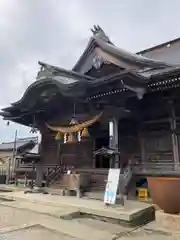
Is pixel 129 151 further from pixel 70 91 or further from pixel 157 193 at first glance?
pixel 157 193

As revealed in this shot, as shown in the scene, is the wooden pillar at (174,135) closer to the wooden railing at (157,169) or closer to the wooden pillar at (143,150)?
the wooden railing at (157,169)

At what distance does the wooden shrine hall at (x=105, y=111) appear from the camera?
767 cm

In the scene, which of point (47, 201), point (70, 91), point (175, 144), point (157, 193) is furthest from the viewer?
point (70, 91)

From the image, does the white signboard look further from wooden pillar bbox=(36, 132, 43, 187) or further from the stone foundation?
wooden pillar bbox=(36, 132, 43, 187)

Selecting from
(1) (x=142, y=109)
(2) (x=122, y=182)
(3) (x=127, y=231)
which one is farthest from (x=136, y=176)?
(3) (x=127, y=231)

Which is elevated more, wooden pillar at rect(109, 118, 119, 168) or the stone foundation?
wooden pillar at rect(109, 118, 119, 168)

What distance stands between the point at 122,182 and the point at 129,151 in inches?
85.3

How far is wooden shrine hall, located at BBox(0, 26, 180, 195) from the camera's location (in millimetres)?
7672

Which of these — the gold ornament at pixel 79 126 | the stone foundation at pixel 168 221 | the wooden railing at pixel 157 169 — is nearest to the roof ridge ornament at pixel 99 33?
the gold ornament at pixel 79 126

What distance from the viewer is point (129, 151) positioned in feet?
30.3

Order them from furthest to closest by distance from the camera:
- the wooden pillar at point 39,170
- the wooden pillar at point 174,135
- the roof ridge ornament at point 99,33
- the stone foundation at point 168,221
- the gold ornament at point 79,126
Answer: the roof ridge ornament at point 99,33 → the wooden pillar at point 39,170 → the gold ornament at point 79,126 → the wooden pillar at point 174,135 → the stone foundation at point 168,221

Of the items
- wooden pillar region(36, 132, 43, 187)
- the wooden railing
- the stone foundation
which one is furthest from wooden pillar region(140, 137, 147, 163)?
wooden pillar region(36, 132, 43, 187)

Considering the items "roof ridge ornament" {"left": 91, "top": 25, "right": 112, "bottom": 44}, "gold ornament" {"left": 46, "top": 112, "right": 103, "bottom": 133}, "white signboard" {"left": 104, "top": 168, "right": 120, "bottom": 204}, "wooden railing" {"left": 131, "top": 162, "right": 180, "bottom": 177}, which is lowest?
"white signboard" {"left": 104, "top": 168, "right": 120, "bottom": 204}

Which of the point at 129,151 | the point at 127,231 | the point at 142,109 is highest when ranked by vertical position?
the point at 142,109
